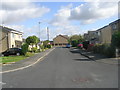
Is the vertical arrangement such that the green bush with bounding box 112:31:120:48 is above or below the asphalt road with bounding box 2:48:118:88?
above

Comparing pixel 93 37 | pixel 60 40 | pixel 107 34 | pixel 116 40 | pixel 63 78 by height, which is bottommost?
pixel 63 78

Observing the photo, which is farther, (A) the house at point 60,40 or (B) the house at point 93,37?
(A) the house at point 60,40

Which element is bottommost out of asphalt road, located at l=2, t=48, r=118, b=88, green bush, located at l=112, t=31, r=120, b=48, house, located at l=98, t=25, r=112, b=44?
asphalt road, located at l=2, t=48, r=118, b=88

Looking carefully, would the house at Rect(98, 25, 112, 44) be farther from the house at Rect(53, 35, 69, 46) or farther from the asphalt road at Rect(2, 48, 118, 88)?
the house at Rect(53, 35, 69, 46)

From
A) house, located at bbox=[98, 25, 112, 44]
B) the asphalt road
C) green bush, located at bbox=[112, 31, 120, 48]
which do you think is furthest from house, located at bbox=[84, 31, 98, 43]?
the asphalt road

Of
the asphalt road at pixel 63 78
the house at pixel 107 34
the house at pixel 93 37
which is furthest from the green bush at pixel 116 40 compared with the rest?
the house at pixel 93 37

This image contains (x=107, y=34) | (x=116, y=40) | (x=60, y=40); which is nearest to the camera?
(x=116, y=40)

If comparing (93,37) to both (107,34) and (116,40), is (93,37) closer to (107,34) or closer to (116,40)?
(107,34)

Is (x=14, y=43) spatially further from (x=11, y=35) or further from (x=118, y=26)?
(x=118, y=26)

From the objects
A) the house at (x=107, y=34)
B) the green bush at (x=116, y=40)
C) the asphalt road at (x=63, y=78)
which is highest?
the house at (x=107, y=34)

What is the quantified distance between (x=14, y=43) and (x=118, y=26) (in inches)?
959

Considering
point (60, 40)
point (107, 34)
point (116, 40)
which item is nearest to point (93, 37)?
point (107, 34)

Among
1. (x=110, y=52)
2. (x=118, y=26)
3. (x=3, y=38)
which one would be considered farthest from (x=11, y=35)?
(x=110, y=52)

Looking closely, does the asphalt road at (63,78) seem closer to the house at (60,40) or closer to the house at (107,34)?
the house at (107,34)
